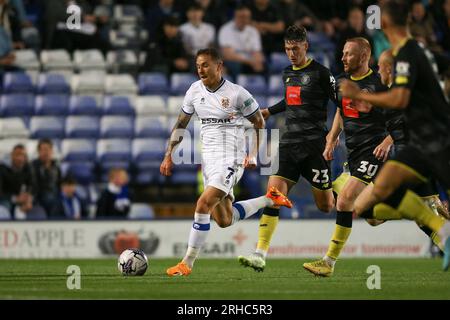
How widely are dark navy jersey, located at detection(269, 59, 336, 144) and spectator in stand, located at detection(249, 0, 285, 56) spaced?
841 centimetres

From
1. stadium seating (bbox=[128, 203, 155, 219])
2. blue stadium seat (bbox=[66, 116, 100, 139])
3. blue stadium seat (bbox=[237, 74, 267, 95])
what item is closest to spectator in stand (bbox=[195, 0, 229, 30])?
blue stadium seat (bbox=[237, 74, 267, 95])

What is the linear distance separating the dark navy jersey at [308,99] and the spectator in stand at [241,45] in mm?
7782

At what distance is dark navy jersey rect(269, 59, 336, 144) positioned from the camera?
1190 centimetres

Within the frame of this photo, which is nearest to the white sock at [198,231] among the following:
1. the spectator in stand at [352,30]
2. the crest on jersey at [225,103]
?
the crest on jersey at [225,103]

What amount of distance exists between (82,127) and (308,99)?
8124mm

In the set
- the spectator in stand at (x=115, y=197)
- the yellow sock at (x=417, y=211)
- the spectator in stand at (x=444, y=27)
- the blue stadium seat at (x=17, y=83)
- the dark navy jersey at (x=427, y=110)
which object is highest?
the dark navy jersey at (x=427, y=110)

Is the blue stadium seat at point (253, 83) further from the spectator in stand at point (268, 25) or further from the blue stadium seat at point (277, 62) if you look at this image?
the spectator in stand at point (268, 25)

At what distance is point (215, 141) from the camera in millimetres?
11383

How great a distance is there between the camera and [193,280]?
10891 mm

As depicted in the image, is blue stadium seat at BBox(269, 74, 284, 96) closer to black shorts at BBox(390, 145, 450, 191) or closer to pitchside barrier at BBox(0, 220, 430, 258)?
pitchside barrier at BBox(0, 220, 430, 258)

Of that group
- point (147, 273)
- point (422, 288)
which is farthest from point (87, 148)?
point (422, 288)

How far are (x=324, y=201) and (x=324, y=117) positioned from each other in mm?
978

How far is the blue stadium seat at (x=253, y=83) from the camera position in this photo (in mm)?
19219

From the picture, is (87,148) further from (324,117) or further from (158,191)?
(324,117)
